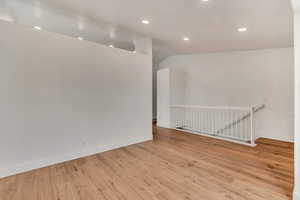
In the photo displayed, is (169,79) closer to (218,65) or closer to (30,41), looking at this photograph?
(218,65)

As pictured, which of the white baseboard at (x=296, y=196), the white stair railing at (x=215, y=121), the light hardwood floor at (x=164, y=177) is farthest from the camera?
the white stair railing at (x=215, y=121)

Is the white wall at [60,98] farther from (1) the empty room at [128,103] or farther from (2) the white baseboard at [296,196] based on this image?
(2) the white baseboard at [296,196]

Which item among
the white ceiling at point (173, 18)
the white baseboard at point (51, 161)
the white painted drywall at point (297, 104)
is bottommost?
the white baseboard at point (51, 161)

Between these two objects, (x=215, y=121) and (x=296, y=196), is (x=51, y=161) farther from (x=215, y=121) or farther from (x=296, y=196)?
(x=215, y=121)

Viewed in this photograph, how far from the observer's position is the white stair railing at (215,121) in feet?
15.0

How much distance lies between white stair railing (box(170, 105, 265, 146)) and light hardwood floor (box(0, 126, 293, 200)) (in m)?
1.32

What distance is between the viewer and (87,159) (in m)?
2.87

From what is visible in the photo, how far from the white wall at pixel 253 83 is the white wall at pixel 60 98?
9.42 feet

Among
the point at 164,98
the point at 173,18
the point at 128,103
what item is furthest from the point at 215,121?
the point at 173,18

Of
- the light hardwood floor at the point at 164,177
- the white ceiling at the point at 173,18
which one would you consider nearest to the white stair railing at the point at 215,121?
the light hardwood floor at the point at 164,177

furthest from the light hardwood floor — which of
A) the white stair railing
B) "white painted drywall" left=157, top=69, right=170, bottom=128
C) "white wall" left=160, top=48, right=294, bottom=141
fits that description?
"white painted drywall" left=157, top=69, right=170, bottom=128

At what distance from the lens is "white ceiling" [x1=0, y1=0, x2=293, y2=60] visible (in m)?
2.34

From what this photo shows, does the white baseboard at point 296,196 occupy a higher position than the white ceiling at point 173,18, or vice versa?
the white ceiling at point 173,18

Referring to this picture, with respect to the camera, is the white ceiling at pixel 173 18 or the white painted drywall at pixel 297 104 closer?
the white painted drywall at pixel 297 104
